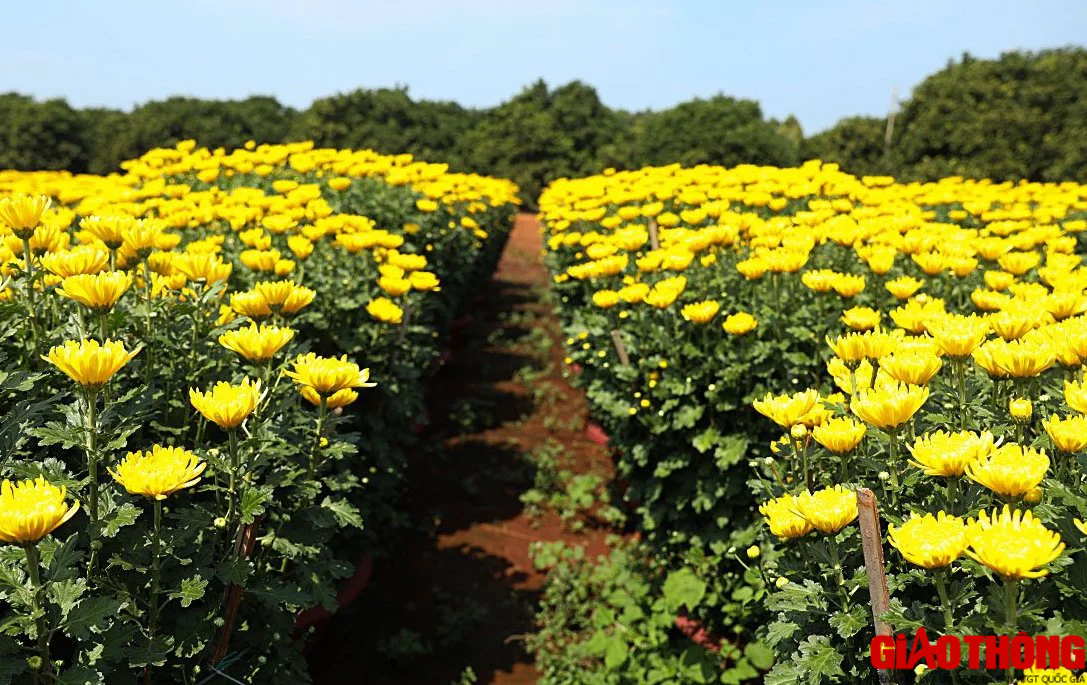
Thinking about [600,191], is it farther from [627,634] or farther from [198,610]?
[198,610]

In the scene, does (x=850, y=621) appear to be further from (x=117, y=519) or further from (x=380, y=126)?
(x=380, y=126)

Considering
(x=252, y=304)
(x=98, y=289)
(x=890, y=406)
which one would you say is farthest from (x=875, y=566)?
(x=98, y=289)

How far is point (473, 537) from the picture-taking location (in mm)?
4711

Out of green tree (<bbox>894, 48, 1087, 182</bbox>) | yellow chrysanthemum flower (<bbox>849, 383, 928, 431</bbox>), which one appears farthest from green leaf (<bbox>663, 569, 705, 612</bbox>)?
green tree (<bbox>894, 48, 1087, 182</bbox>)

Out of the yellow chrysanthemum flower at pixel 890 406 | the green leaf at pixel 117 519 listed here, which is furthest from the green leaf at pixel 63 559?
the yellow chrysanthemum flower at pixel 890 406

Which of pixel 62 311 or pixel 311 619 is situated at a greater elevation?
pixel 62 311

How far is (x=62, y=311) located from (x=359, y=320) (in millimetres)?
1476

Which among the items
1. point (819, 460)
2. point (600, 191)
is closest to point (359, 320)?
point (819, 460)

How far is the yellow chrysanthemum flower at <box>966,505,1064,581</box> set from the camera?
42.1 inches

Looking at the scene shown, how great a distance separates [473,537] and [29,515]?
370 centimetres

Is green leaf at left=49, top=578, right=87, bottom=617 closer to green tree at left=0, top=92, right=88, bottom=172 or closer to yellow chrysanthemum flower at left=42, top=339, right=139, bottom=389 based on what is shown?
yellow chrysanthemum flower at left=42, top=339, right=139, bottom=389

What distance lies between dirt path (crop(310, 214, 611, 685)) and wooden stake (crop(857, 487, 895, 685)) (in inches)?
98.0

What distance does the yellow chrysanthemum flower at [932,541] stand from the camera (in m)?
1.20

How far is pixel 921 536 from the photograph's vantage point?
123 cm
